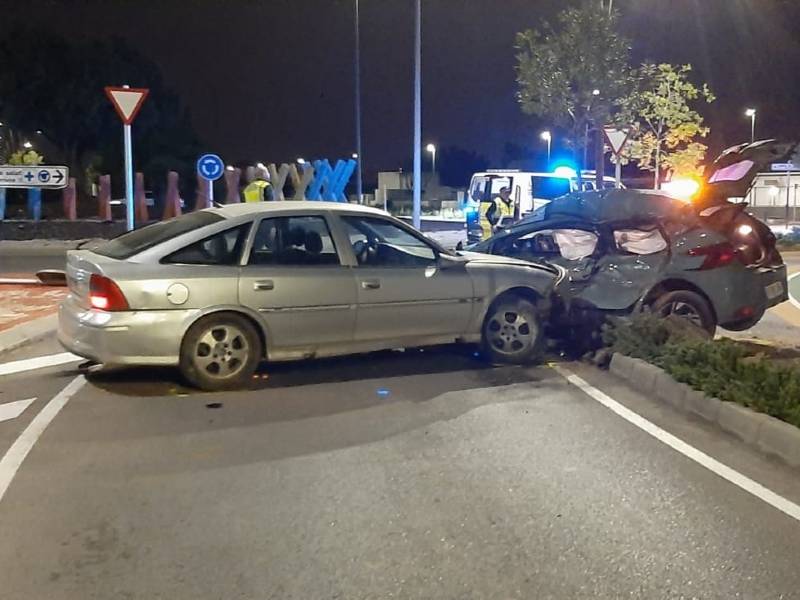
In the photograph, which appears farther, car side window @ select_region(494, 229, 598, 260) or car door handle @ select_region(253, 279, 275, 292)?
car side window @ select_region(494, 229, 598, 260)

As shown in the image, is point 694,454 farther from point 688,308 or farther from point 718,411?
point 688,308

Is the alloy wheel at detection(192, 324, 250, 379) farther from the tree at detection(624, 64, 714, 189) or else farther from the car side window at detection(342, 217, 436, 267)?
the tree at detection(624, 64, 714, 189)

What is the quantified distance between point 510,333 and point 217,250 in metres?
2.89

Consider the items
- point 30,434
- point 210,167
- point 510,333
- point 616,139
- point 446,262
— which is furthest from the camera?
point 616,139

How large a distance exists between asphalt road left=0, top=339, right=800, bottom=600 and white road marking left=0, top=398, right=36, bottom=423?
0.26ft

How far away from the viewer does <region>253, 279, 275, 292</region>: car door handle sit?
7684mm

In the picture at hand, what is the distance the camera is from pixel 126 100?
12984mm

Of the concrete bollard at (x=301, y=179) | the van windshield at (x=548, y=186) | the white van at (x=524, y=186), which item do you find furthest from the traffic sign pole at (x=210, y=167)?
the concrete bollard at (x=301, y=179)

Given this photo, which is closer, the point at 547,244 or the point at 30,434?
the point at 30,434

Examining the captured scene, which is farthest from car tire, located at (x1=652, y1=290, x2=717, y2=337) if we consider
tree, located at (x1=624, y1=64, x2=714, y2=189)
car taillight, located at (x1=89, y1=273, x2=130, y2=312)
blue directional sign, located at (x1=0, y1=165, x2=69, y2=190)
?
tree, located at (x1=624, y1=64, x2=714, y2=189)

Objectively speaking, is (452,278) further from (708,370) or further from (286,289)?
(708,370)

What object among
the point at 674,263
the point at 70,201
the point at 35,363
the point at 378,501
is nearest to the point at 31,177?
the point at 35,363

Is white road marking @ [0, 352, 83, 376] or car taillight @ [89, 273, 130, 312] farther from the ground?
car taillight @ [89, 273, 130, 312]

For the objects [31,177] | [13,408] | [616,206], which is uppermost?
[31,177]
